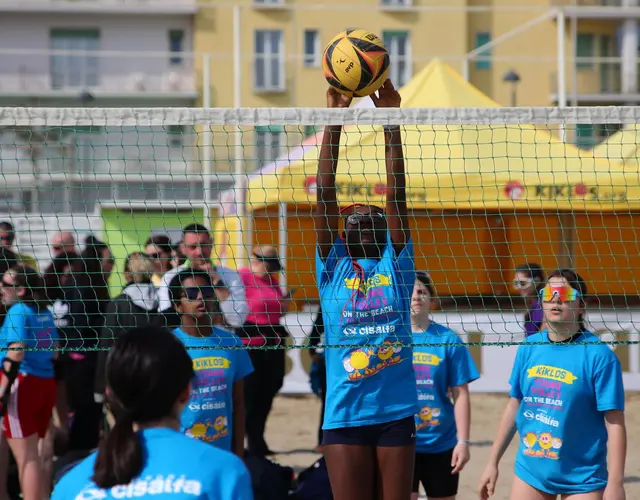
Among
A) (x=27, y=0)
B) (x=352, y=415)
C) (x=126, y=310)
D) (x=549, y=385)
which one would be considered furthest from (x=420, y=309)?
(x=27, y=0)

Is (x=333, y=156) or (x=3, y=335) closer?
(x=333, y=156)

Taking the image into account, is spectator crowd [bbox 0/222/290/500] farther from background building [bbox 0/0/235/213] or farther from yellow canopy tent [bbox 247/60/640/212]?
background building [bbox 0/0/235/213]

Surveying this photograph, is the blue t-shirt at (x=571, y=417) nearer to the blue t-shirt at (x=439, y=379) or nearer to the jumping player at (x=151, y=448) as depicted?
the blue t-shirt at (x=439, y=379)

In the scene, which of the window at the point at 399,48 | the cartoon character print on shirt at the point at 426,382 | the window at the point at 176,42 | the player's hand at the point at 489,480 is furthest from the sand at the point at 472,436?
the window at the point at 176,42

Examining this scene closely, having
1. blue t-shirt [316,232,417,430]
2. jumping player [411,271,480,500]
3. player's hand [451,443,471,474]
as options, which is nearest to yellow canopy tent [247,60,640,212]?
jumping player [411,271,480,500]

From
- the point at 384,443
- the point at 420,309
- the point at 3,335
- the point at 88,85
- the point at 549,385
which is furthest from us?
the point at 88,85

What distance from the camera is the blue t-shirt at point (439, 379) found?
16.8ft

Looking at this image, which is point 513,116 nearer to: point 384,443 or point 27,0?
point 384,443

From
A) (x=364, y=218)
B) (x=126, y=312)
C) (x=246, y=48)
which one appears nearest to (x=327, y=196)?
(x=364, y=218)

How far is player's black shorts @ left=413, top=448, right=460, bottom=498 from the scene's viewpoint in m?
5.05

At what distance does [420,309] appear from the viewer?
5.25 meters

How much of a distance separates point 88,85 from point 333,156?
3287 centimetres

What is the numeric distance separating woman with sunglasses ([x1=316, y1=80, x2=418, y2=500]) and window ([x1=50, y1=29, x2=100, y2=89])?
32133mm

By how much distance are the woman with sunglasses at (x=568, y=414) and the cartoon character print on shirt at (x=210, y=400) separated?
136cm
